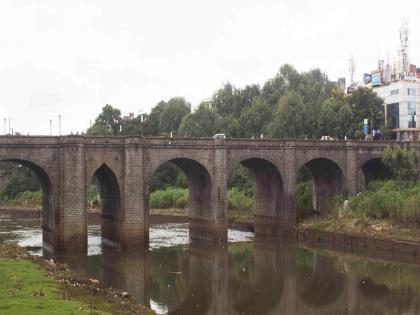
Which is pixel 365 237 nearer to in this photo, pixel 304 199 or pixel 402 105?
pixel 304 199

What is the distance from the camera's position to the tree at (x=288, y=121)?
3322 inches

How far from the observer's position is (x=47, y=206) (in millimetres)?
52969

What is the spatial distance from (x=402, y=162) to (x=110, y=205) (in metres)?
31.2

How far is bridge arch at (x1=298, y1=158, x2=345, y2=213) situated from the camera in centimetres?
6556

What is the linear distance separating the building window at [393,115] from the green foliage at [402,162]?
26781 mm

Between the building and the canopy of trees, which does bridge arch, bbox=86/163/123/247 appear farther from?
the building

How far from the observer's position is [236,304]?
3497 centimetres

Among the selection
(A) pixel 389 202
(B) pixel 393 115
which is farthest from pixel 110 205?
(B) pixel 393 115

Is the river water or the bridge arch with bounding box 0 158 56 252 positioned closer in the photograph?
the river water

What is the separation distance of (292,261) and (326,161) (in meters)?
19.7

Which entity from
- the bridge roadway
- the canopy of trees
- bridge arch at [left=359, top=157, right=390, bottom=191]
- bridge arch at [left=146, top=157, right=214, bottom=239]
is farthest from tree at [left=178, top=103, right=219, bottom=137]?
bridge arch at [left=146, top=157, right=214, bottom=239]

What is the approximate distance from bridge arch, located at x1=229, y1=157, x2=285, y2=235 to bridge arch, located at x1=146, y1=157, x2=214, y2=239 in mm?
4968

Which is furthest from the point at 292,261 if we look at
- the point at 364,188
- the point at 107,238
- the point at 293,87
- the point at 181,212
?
the point at 293,87

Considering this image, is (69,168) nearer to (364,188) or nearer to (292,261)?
(292,261)
